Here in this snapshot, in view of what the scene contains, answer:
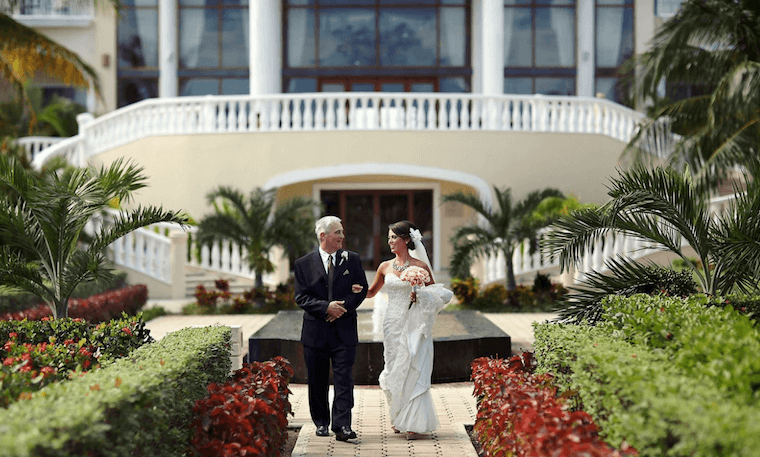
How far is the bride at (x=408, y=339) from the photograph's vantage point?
624 cm

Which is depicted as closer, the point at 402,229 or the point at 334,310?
the point at 334,310

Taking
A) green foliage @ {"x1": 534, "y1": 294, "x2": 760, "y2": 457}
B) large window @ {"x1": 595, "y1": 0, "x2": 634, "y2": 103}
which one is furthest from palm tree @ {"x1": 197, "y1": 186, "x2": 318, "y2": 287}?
large window @ {"x1": 595, "y1": 0, "x2": 634, "y2": 103}

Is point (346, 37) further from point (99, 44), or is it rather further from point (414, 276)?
point (414, 276)

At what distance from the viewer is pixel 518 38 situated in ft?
79.9

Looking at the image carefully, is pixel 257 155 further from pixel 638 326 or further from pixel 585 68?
pixel 638 326

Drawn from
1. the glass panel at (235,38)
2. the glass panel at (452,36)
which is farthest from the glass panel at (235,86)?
the glass panel at (452,36)

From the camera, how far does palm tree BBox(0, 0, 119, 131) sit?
13094 mm

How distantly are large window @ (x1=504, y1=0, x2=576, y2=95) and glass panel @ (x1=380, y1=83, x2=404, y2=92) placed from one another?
122 inches

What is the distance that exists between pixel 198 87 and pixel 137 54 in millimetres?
2156

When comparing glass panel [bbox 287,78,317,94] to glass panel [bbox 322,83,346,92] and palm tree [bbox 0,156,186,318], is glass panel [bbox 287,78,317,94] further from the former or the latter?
palm tree [bbox 0,156,186,318]

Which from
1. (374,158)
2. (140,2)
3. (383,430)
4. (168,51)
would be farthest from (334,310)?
(140,2)

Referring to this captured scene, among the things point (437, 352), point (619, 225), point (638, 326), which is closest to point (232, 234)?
point (437, 352)

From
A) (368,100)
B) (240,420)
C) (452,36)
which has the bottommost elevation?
(240,420)

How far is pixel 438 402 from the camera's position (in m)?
7.76
